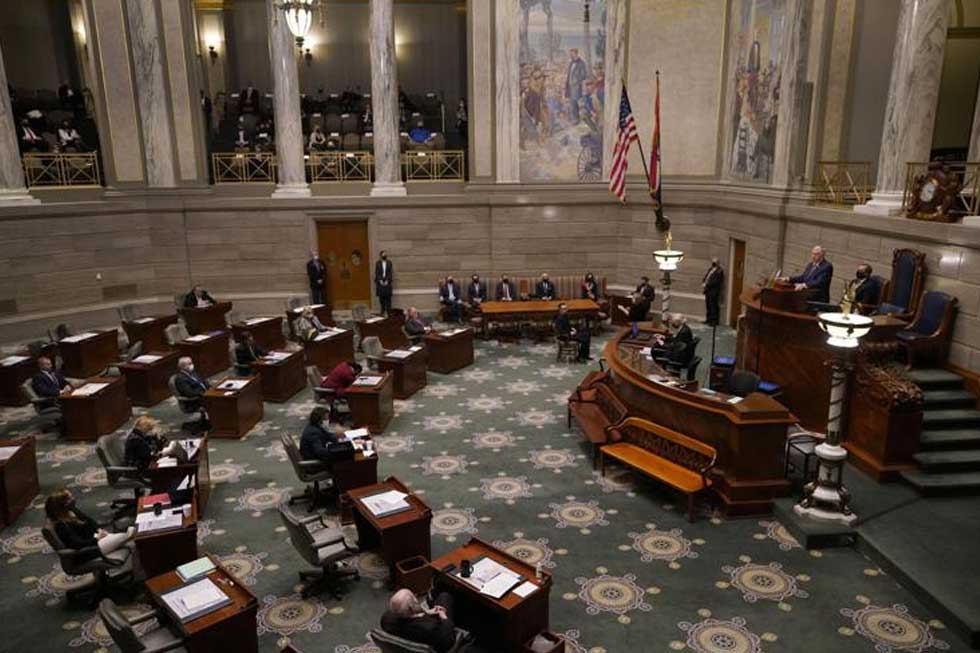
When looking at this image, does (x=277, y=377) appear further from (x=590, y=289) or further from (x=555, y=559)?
(x=590, y=289)

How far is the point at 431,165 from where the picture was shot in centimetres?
1891

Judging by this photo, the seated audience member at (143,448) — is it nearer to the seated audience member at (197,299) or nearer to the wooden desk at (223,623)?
the wooden desk at (223,623)

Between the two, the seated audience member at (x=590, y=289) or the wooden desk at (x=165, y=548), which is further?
the seated audience member at (x=590, y=289)

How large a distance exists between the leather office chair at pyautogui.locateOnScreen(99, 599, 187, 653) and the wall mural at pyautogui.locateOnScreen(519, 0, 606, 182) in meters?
14.2

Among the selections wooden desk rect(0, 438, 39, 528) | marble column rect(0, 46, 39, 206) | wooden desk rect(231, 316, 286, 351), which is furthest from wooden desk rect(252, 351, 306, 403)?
marble column rect(0, 46, 39, 206)

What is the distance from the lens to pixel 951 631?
6059 mm

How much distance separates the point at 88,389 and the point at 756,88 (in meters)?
14.1

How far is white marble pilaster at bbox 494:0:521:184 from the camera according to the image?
17031 mm

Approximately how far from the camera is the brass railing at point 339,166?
18.3 m

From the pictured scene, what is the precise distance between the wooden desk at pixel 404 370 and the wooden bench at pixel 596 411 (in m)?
3.00

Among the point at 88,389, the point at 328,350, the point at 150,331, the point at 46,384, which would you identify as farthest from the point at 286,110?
the point at 88,389

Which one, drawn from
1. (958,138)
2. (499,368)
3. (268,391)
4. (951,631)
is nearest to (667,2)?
(958,138)

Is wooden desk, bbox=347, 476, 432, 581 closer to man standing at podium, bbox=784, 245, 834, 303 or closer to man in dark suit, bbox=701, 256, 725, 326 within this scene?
man standing at podium, bbox=784, 245, 834, 303

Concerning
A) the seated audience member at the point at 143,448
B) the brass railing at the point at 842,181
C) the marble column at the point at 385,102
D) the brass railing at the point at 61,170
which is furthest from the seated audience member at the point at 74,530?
the brass railing at the point at 842,181
